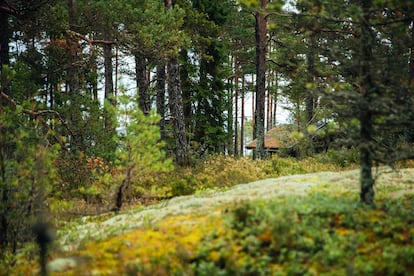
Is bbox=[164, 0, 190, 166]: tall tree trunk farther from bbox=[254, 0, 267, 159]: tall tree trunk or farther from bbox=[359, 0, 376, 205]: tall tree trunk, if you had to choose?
bbox=[359, 0, 376, 205]: tall tree trunk

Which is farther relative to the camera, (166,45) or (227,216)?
(166,45)

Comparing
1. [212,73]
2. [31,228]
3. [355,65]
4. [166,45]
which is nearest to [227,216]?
[355,65]

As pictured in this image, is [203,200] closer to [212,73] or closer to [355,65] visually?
[355,65]

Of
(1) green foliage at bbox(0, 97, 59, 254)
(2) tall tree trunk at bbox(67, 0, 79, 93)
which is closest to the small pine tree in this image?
(1) green foliage at bbox(0, 97, 59, 254)

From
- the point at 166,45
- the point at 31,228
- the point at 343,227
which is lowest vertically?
the point at 31,228

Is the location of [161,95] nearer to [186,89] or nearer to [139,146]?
[186,89]

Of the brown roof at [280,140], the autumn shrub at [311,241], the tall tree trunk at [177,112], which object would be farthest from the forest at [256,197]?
the brown roof at [280,140]

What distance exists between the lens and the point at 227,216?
17.4ft

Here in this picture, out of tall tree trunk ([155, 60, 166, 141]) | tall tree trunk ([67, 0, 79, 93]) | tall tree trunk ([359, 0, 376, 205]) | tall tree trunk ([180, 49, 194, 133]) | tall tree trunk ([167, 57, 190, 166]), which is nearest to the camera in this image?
tall tree trunk ([359, 0, 376, 205])

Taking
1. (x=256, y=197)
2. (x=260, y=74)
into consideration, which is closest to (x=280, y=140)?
(x=260, y=74)

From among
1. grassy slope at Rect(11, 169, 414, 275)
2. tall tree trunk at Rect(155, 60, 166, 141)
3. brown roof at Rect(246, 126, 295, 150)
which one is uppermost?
tall tree trunk at Rect(155, 60, 166, 141)

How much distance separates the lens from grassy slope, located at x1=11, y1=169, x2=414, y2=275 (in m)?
4.21

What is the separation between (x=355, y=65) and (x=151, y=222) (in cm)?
Answer: 408

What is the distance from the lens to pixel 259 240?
15.4 ft
